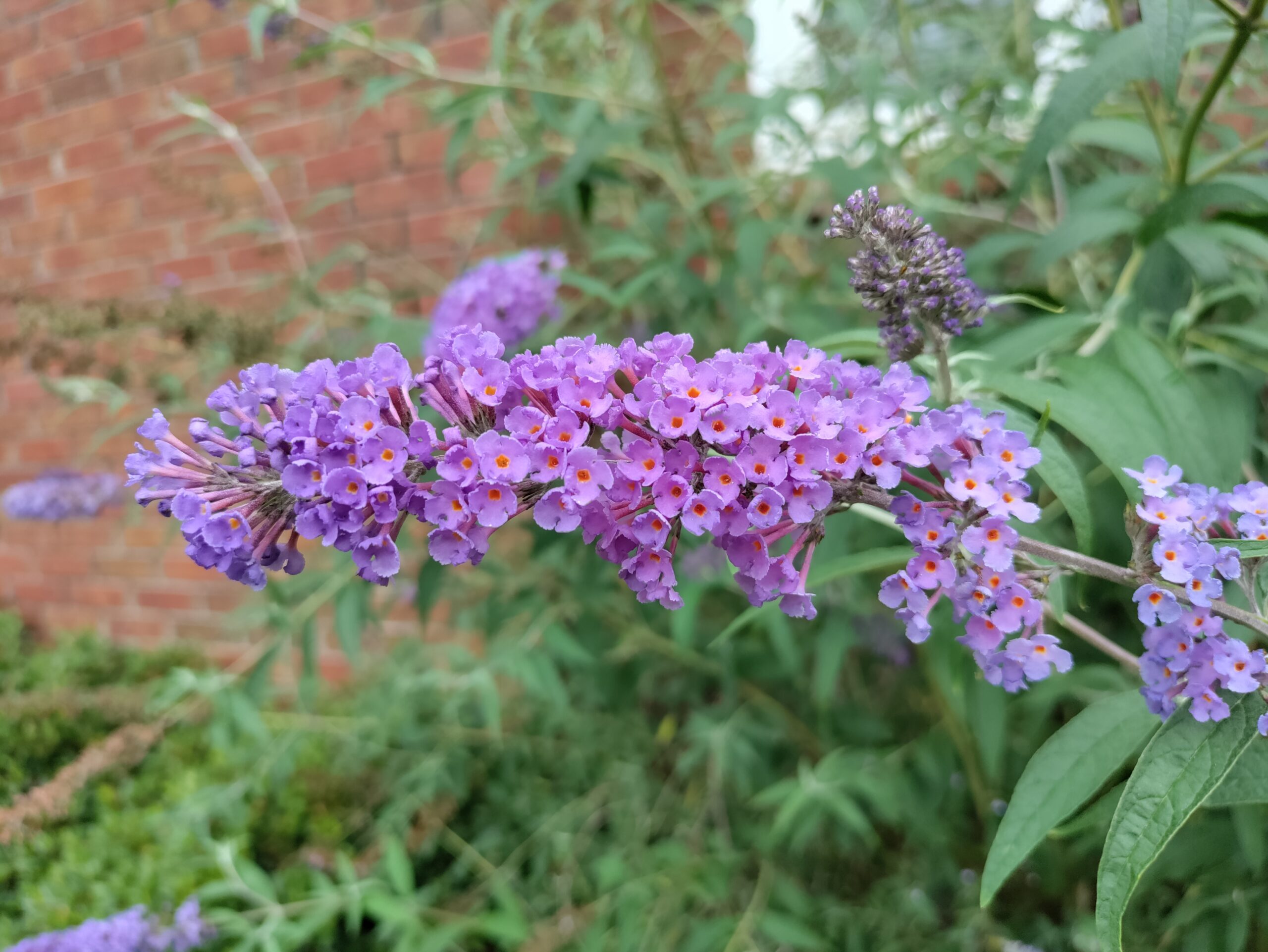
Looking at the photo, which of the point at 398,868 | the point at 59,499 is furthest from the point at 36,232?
the point at 398,868

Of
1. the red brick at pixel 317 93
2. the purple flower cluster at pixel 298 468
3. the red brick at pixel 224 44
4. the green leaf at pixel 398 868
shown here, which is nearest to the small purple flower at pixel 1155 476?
the purple flower cluster at pixel 298 468

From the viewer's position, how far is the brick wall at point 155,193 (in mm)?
2199

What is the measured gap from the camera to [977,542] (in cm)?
51

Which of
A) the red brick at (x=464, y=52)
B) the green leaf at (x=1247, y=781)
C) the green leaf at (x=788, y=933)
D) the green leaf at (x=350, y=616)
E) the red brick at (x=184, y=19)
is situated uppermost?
the red brick at (x=184, y=19)

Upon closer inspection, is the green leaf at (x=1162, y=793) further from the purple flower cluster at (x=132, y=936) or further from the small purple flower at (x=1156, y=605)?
the purple flower cluster at (x=132, y=936)

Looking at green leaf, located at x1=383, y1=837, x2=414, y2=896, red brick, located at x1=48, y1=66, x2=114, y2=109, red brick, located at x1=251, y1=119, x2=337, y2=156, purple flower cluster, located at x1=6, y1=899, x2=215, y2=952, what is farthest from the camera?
red brick, located at x1=48, y1=66, x2=114, y2=109

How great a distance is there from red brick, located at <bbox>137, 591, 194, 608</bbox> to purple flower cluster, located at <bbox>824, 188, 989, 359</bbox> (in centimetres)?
301

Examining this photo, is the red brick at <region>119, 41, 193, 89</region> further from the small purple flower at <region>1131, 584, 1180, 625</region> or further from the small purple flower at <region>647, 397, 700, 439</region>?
the small purple flower at <region>1131, 584, 1180, 625</region>

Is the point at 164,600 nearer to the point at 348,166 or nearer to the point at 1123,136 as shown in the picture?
the point at 348,166

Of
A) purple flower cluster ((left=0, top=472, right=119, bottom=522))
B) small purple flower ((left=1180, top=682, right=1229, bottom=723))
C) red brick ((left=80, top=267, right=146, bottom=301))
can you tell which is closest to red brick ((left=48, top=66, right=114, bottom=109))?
red brick ((left=80, top=267, right=146, bottom=301))

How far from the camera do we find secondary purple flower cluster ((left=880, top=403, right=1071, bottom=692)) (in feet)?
1.67

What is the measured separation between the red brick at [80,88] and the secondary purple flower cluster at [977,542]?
10.2 feet

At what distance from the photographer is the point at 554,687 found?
148 cm

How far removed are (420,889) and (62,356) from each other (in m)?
1.28
